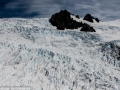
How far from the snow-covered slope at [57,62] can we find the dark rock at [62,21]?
7.44 meters

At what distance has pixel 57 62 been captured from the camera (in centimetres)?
2127

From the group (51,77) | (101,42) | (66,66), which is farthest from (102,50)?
(51,77)

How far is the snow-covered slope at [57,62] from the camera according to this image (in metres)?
17.9

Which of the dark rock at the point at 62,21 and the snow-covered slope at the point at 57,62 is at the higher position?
the dark rock at the point at 62,21

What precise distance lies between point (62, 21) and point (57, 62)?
65.6ft

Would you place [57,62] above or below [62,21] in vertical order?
below

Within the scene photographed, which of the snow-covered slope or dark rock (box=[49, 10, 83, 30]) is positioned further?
dark rock (box=[49, 10, 83, 30])

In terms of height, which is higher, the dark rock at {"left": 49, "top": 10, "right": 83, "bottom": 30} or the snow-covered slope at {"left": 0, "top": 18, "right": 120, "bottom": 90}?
the dark rock at {"left": 49, "top": 10, "right": 83, "bottom": 30}

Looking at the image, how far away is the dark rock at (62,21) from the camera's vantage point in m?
36.8

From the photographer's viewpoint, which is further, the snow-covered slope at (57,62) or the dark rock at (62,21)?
the dark rock at (62,21)

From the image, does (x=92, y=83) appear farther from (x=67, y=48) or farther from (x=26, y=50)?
(x=26, y=50)

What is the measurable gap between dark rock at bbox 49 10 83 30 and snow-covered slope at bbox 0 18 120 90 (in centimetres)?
744

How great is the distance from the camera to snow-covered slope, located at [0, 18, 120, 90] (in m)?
17.9

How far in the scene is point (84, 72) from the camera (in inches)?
782
